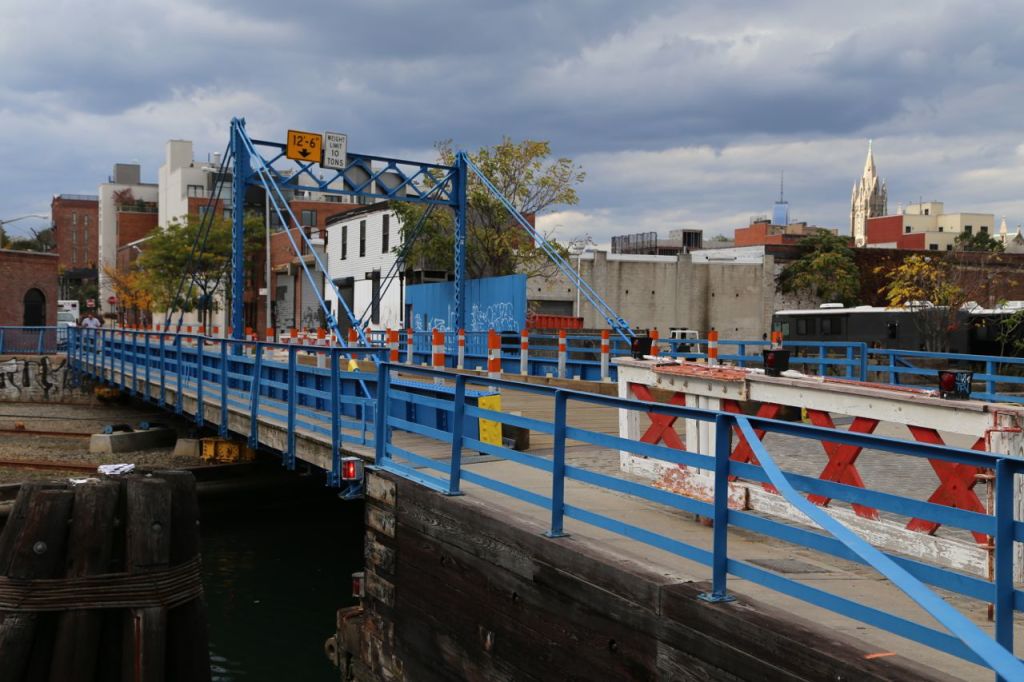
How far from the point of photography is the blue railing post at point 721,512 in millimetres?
5227

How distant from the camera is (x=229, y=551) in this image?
17094 millimetres

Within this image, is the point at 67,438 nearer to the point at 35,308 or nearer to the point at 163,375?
the point at 163,375

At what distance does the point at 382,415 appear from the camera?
9.62 meters

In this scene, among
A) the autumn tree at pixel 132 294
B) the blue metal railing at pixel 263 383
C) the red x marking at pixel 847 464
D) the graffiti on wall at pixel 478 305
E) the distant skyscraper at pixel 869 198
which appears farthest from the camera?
the distant skyscraper at pixel 869 198

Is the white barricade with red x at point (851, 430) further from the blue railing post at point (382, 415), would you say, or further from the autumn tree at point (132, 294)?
the autumn tree at point (132, 294)

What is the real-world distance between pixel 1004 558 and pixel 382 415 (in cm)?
662

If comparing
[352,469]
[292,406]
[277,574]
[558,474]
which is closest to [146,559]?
[352,469]

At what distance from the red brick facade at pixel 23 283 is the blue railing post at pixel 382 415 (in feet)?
138

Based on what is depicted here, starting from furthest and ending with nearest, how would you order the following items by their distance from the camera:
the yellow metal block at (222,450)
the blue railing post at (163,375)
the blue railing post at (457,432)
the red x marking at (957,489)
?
the blue railing post at (163,375)
the yellow metal block at (222,450)
the blue railing post at (457,432)
the red x marking at (957,489)

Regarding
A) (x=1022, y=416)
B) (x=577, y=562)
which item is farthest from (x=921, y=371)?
(x=577, y=562)

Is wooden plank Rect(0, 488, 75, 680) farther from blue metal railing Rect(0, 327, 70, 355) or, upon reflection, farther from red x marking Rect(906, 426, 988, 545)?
blue metal railing Rect(0, 327, 70, 355)

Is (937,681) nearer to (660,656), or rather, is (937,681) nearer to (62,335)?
(660,656)

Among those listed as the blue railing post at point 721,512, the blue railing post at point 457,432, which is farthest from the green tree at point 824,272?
the blue railing post at point 721,512

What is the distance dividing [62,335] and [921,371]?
149 feet
